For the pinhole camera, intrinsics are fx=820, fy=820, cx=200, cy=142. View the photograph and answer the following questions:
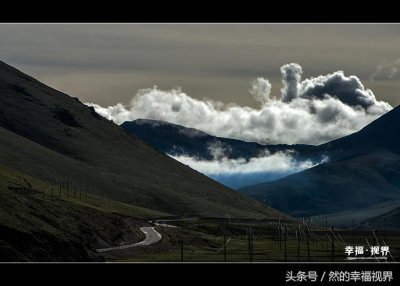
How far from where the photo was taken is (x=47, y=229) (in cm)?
18175
